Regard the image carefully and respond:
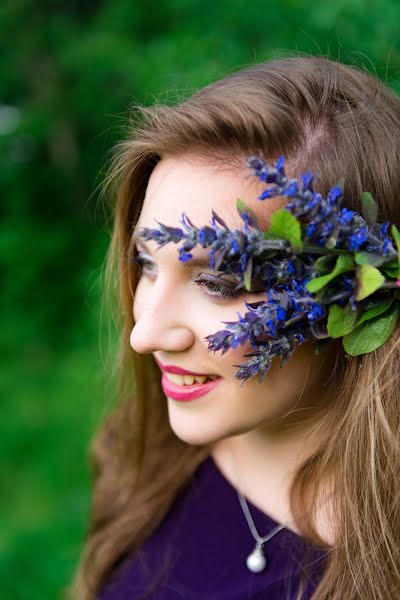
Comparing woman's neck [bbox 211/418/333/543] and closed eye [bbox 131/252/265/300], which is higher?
closed eye [bbox 131/252/265/300]

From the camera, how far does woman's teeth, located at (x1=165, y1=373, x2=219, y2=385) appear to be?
1470 mm

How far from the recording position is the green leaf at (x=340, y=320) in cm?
127

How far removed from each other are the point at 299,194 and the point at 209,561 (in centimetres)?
111

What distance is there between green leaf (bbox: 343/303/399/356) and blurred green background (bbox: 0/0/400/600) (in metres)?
1.95

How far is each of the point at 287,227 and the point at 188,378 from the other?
46cm

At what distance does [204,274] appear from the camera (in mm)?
1360

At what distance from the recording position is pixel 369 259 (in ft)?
4.01

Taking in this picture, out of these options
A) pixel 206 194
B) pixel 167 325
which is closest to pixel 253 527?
pixel 167 325

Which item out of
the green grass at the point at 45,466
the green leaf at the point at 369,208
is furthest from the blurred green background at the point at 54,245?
the green leaf at the point at 369,208

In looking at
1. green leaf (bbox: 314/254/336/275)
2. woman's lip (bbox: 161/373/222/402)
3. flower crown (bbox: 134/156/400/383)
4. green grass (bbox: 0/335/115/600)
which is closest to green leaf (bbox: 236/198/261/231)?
flower crown (bbox: 134/156/400/383)

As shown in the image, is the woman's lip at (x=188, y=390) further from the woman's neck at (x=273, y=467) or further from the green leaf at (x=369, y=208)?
the green leaf at (x=369, y=208)

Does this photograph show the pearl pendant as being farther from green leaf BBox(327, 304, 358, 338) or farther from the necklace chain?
green leaf BBox(327, 304, 358, 338)

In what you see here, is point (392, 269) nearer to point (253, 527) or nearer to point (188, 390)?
point (188, 390)

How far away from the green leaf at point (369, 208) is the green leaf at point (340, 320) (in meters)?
0.18
